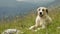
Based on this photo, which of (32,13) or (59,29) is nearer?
(59,29)

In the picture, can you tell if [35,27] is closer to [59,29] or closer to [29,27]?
[29,27]

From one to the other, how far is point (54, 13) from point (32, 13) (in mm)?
585

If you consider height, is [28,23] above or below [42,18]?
below

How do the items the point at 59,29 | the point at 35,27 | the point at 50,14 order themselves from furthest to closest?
1. the point at 50,14
2. the point at 35,27
3. the point at 59,29

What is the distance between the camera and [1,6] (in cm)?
541

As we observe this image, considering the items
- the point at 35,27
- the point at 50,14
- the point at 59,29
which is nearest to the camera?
the point at 59,29

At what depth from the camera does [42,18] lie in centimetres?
490

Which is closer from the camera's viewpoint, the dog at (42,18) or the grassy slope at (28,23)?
the grassy slope at (28,23)

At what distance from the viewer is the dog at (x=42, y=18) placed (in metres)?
4.81

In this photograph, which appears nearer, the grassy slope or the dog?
the grassy slope

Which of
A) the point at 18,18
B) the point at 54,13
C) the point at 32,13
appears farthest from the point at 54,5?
the point at 18,18

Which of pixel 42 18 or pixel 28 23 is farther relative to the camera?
pixel 28 23

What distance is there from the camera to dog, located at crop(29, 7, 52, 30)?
4809mm

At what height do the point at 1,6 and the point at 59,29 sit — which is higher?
the point at 1,6
